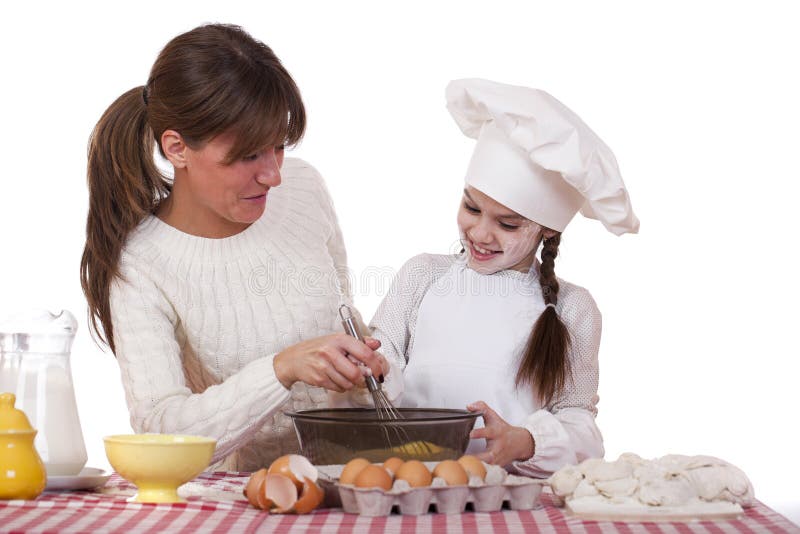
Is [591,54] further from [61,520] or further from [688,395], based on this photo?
[61,520]

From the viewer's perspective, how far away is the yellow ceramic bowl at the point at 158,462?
3.74 ft

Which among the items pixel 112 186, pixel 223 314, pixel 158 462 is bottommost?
pixel 158 462

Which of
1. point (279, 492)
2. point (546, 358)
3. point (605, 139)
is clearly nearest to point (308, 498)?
point (279, 492)

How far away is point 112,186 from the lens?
175 cm

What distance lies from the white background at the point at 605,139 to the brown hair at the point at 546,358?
178 centimetres

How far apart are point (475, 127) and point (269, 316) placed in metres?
0.51

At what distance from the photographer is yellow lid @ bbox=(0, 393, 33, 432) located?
117 cm

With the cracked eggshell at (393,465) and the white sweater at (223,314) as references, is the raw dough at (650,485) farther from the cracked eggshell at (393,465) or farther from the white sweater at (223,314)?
the white sweater at (223,314)

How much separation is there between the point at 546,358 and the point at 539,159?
0.32 metres

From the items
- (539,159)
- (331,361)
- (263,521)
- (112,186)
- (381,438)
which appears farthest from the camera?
(112,186)

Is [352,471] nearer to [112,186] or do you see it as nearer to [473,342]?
[473,342]

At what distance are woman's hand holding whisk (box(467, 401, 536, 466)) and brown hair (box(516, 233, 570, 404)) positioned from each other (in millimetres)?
195

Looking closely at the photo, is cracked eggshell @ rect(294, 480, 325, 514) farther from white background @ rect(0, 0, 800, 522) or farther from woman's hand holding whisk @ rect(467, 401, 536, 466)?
white background @ rect(0, 0, 800, 522)

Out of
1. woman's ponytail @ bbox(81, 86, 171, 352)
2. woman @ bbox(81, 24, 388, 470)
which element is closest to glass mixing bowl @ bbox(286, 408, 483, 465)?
woman @ bbox(81, 24, 388, 470)
